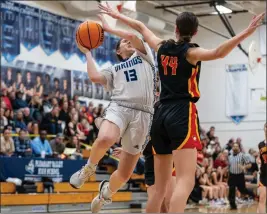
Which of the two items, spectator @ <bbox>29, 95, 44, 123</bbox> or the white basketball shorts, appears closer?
the white basketball shorts

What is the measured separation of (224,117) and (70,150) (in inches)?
469

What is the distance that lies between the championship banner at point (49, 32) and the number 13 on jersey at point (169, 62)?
14.8 m

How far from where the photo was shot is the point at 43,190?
14.4m

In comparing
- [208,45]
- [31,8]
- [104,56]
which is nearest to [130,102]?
[31,8]

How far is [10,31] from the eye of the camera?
18.5 meters

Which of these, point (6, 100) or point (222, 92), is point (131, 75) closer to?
point (6, 100)

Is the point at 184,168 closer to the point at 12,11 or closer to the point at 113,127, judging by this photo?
the point at 113,127

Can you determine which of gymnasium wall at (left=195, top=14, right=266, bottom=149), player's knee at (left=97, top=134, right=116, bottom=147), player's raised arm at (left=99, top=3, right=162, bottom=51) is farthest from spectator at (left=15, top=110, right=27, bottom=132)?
gymnasium wall at (left=195, top=14, right=266, bottom=149)

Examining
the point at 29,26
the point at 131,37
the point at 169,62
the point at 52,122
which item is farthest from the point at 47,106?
the point at 169,62

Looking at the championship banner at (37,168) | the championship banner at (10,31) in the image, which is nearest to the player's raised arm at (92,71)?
the championship banner at (37,168)

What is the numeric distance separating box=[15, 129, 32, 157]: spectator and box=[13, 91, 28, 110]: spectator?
1777 millimetres

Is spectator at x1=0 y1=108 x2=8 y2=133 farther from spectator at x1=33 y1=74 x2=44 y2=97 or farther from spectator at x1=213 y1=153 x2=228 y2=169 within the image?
spectator at x1=213 y1=153 x2=228 y2=169

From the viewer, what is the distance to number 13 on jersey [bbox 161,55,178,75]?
209 inches

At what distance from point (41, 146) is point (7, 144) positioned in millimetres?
1258
